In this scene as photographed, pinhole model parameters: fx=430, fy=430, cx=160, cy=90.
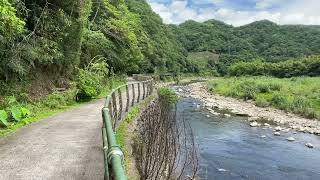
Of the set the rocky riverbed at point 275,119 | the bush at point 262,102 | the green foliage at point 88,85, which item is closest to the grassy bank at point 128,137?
the green foliage at point 88,85

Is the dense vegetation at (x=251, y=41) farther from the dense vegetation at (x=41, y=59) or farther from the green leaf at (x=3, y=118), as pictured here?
the green leaf at (x=3, y=118)

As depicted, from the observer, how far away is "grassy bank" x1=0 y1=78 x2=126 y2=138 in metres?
13.3

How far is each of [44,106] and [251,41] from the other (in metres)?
162

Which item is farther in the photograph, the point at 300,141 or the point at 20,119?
the point at 300,141

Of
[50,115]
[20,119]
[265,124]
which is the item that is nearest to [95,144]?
[20,119]

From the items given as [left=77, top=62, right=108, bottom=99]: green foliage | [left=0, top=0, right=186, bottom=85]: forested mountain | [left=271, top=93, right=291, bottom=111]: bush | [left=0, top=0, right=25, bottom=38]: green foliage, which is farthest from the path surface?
[left=271, top=93, right=291, bottom=111]: bush

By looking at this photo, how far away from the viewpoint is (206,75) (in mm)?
127000

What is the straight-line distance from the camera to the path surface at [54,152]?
7906mm

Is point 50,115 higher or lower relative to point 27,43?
lower

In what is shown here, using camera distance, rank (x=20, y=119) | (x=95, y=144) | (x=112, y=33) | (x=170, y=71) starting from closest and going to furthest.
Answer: (x=95, y=144), (x=20, y=119), (x=112, y=33), (x=170, y=71)

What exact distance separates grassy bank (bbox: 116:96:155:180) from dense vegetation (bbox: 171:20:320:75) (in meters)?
111

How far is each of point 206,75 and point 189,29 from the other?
71.3 meters

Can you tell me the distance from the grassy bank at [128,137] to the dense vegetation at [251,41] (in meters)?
111

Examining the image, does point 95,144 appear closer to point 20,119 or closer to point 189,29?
point 20,119
